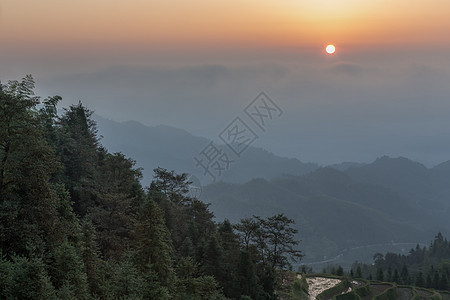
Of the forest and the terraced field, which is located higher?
the forest

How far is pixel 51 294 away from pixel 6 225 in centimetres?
516

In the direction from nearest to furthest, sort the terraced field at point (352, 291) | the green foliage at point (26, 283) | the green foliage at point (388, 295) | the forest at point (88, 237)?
the green foliage at point (26, 283) < the forest at point (88, 237) < the terraced field at point (352, 291) < the green foliage at point (388, 295)

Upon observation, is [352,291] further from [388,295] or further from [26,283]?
[26,283]

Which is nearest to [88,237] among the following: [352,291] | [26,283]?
[26,283]

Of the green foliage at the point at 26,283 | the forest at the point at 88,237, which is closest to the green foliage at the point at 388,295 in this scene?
the forest at the point at 88,237

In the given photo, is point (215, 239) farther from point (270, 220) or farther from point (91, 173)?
point (91, 173)

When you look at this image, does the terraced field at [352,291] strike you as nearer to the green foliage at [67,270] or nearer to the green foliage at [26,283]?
the green foliage at [67,270]

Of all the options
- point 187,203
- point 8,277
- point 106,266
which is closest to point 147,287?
point 106,266

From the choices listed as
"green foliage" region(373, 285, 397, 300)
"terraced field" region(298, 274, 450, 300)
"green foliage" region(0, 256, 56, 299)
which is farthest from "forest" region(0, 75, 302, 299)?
"green foliage" region(373, 285, 397, 300)

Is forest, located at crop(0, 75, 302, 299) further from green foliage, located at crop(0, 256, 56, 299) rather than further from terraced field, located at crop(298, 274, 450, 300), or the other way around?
terraced field, located at crop(298, 274, 450, 300)

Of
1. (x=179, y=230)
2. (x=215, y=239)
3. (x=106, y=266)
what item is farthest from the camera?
(x=179, y=230)

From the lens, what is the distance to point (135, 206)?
118ft

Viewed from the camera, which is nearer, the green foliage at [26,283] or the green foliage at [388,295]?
the green foliage at [26,283]

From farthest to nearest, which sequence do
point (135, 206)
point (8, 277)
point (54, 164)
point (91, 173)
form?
point (91, 173) → point (135, 206) → point (54, 164) → point (8, 277)
